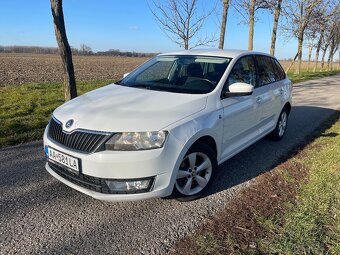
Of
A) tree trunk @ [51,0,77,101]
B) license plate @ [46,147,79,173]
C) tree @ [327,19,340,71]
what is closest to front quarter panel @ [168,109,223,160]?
license plate @ [46,147,79,173]

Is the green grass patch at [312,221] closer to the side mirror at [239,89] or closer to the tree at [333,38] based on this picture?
the side mirror at [239,89]

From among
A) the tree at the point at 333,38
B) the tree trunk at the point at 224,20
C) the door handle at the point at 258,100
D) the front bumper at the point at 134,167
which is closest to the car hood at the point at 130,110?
the front bumper at the point at 134,167

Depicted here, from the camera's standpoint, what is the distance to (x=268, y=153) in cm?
527

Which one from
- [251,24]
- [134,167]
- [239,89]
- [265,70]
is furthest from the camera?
[251,24]

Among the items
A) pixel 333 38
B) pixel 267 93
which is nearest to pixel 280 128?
pixel 267 93

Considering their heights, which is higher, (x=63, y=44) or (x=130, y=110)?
(x=63, y=44)

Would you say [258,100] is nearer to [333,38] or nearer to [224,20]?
[224,20]

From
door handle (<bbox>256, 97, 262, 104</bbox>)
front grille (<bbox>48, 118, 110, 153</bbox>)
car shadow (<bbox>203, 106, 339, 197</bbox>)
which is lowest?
car shadow (<bbox>203, 106, 339, 197</bbox>)

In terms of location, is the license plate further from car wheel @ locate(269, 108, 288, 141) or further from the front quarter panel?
car wheel @ locate(269, 108, 288, 141)

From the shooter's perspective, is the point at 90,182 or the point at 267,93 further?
the point at 267,93

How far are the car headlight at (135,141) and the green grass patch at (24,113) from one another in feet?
10.3

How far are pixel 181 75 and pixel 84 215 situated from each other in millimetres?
2166

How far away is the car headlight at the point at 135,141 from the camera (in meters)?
2.93

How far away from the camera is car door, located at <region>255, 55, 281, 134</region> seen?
4863 millimetres
